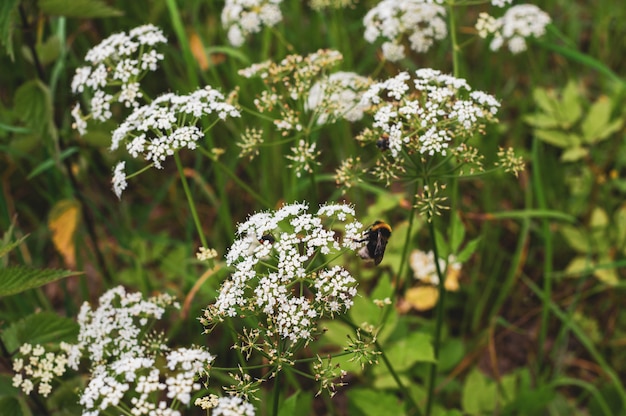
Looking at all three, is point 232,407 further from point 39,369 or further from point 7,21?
point 7,21

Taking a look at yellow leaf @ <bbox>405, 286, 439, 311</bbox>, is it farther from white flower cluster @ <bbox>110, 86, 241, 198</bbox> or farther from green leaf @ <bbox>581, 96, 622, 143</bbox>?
white flower cluster @ <bbox>110, 86, 241, 198</bbox>

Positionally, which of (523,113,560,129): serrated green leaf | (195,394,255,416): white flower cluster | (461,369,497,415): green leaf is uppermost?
(195,394,255,416): white flower cluster

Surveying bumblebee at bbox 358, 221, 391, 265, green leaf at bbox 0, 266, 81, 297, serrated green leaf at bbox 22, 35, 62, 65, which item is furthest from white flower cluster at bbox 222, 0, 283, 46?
green leaf at bbox 0, 266, 81, 297

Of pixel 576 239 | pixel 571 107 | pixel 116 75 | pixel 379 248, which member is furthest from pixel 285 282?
pixel 571 107

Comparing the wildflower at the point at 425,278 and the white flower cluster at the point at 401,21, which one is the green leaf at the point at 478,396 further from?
the white flower cluster at the point at 401,21

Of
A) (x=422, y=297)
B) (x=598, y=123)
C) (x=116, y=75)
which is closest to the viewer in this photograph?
(x=116, y=75)
